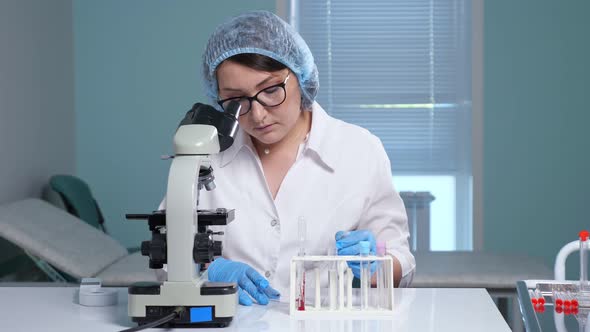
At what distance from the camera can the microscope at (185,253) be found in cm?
148

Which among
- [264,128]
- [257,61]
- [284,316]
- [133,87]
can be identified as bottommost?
[284,316]

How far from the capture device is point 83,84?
16.3 feet

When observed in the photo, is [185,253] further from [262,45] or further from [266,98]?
[262,45]

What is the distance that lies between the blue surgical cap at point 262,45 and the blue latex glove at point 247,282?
54 cm

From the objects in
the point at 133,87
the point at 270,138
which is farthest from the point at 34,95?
the point at 270,138

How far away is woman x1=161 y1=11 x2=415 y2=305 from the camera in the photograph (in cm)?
211

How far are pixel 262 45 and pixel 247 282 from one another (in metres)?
0.66

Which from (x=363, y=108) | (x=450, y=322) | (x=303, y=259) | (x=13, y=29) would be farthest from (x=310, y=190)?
(x=363, y=108)

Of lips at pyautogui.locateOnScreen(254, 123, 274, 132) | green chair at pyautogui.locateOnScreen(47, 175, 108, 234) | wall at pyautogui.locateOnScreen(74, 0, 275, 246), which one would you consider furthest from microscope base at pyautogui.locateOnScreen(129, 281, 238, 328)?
wall at pyautogui.locateOnScreen(74, 0, 275, 246)

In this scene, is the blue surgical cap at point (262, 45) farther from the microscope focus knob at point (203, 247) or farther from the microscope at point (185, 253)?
the microscope focus knob at point (203, 247)

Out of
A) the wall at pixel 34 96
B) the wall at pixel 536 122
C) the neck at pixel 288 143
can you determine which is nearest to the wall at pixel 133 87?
the wall at pixel 34 96

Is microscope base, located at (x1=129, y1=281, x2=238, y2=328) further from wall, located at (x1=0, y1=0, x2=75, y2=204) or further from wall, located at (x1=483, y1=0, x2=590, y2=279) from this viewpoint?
wall, located at (x1=483, y1=0, x2=590, y2=279)

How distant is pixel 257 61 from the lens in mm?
2088

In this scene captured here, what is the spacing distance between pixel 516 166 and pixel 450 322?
353cm
